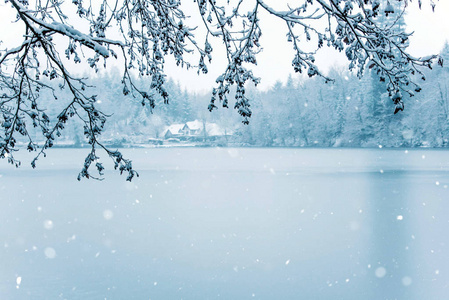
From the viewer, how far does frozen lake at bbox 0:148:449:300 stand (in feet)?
33.1

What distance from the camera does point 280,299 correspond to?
370 inches

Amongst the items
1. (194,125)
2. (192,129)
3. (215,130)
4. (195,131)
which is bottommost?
(215,130)

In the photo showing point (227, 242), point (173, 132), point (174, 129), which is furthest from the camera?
point (174, 129)

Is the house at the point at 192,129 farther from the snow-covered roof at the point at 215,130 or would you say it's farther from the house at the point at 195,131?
the snow-covered roof at the point at 215,130

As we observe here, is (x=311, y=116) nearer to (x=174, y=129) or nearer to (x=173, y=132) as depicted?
(x=173, y=132)

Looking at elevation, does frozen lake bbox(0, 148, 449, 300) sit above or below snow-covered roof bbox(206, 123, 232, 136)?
below

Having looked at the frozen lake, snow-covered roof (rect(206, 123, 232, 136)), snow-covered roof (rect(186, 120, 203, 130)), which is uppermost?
snow-covered roof (rect(186, 120, 203, 130))

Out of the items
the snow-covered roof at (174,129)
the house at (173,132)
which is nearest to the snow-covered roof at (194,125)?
the house at (173,132)

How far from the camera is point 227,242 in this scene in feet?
45.7

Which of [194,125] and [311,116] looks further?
[194,125]

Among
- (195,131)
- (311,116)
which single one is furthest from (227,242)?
(195,131)

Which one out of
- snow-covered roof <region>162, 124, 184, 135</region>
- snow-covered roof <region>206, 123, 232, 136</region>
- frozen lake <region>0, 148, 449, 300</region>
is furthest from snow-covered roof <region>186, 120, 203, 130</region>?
frozen lake <region>0, 148, 449, 300</region>

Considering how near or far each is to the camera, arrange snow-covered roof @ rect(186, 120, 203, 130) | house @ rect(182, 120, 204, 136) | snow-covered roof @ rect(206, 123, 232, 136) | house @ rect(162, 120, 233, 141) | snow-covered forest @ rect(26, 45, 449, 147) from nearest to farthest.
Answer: snow-covered forest @ rect(26, 45, 449, 147) < snow-covered roof @ rect(206, 123, 232, 136) < house @ rect(162, 120, 233, 141) < house @ rect(182, 120, 204, 136) < snow-covered roof @ rect(186, 120, 203, 130)

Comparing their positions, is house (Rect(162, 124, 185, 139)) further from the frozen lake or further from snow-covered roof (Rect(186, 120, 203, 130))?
the frozen lake
